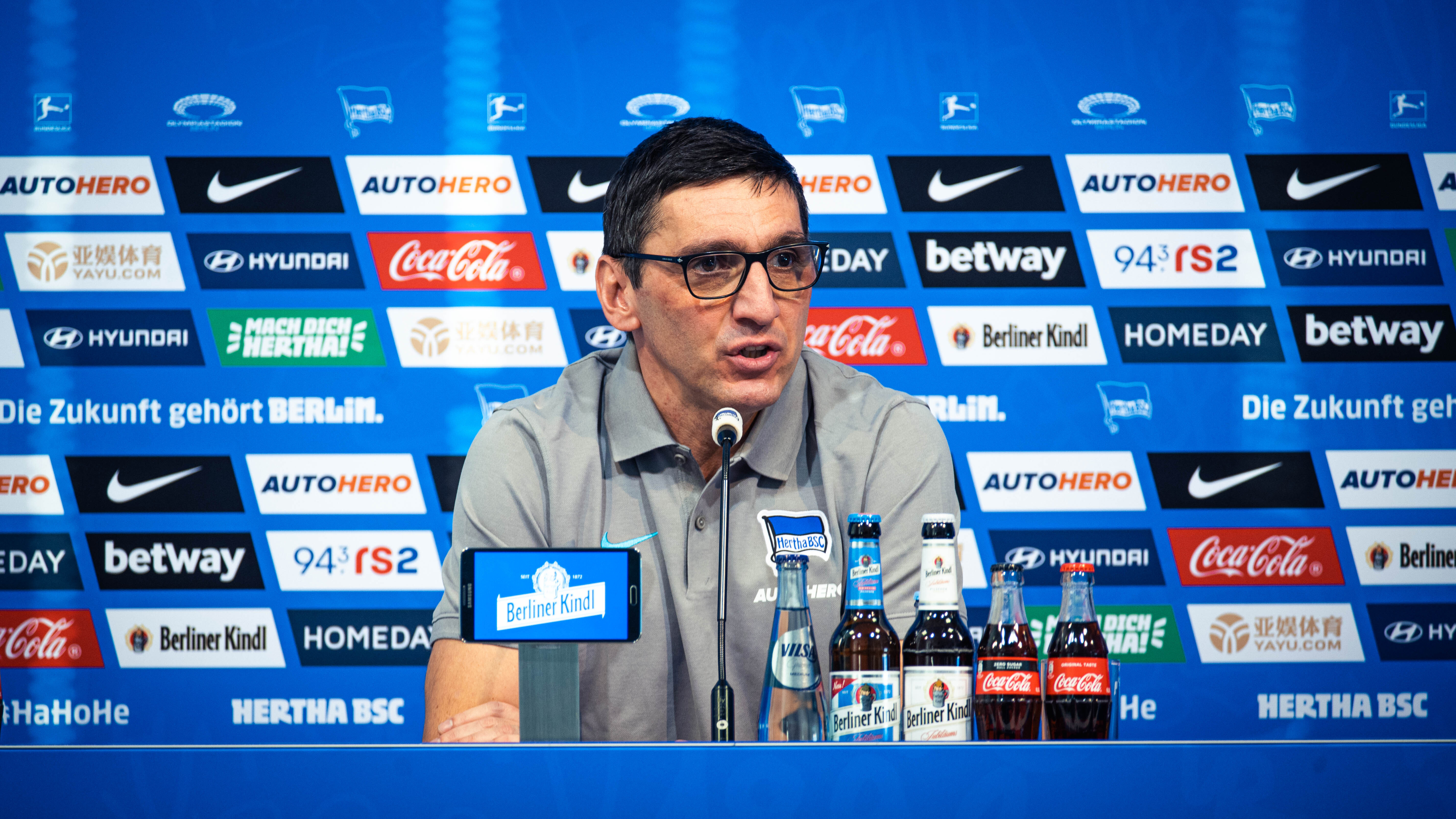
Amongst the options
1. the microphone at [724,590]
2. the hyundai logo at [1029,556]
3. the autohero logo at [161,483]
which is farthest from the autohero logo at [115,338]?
the hyundai logo at [1029,556]

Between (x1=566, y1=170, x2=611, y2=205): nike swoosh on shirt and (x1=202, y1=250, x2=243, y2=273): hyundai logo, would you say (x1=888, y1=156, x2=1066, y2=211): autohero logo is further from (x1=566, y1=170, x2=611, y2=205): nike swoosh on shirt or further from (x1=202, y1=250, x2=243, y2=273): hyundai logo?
(x1=202, y1=250, x2=243, y2=273): hyundai logo

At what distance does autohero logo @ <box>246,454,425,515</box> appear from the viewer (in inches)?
111

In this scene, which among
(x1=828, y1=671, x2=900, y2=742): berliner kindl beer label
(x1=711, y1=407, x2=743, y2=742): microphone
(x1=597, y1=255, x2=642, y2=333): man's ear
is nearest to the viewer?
(x1=828, y1=671, x2=900, y2=742): berliner kindl beer label

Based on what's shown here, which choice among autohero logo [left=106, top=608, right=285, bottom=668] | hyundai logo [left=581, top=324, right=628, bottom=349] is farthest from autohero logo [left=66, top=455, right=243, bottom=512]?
hyundai logo [left=581, top=324, right=628, bottom=349]

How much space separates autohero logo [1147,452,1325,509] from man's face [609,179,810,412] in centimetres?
159

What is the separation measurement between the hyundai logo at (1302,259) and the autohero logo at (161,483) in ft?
8.83

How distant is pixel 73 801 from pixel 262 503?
216cm

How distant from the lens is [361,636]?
9.20 feet

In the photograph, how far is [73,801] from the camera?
78 cm

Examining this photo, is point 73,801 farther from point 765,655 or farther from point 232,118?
point 232,118

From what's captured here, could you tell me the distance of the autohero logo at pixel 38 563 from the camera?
2.80 m

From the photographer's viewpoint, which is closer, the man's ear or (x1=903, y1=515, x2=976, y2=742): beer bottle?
(x1=903, y1=515, x2=976, y2=742): beer bottle

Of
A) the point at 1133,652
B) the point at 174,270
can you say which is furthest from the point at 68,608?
the point at 1133,652

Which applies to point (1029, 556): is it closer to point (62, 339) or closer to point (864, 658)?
point (864, 658)
